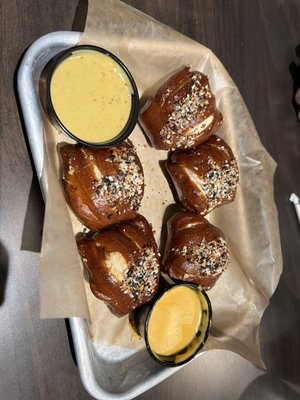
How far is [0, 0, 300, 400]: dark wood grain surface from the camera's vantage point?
154cm

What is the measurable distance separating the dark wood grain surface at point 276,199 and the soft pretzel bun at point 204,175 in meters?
0.43

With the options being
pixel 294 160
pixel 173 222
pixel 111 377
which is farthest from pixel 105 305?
pixel 294 160

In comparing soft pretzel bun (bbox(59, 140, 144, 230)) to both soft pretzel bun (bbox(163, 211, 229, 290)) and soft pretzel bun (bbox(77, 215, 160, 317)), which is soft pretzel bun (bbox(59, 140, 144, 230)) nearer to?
soft pretzel bun (bbox(77, 215, 160, 317))

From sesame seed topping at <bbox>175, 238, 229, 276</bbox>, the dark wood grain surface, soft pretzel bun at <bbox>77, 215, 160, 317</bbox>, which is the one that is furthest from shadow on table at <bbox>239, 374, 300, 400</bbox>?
soft pretzel bun at <bbox>77, 215, 160, 317</bbox>

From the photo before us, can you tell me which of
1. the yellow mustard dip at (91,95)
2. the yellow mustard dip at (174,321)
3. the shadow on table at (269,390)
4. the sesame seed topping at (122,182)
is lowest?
the shadow on table at (269,390)

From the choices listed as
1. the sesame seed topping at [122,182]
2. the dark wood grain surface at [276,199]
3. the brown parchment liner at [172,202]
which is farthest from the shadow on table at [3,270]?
the sesame seed topping at [122,182]

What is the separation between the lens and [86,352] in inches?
62.2

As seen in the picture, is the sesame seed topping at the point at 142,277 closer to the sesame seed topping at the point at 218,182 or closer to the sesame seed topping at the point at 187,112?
the sesame seed topping at the point at 218,182

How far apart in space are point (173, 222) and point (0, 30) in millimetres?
879

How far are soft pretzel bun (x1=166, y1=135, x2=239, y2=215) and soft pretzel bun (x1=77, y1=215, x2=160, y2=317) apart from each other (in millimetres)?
245

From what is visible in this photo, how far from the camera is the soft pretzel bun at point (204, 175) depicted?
72.1 inches

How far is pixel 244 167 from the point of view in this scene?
1.99m

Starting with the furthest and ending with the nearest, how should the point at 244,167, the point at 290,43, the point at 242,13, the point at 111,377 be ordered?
the point at 290,43 → the point at 242,13 → the point at 244,167 → the point at 111,377

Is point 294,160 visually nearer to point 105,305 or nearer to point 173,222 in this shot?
point 173,222
